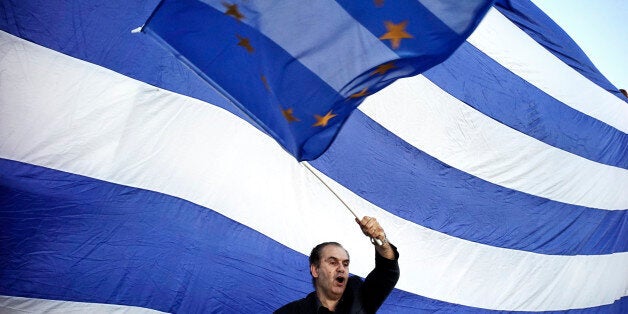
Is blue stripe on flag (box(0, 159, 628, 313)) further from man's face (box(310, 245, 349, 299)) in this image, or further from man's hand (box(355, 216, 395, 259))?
man's hand (box(355, 216, 395, 259))

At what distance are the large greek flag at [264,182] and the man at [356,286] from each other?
0.62 metres

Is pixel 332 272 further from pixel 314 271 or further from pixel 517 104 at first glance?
pixel 517 104

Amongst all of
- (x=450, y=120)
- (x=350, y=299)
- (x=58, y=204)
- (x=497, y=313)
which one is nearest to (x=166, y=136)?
(x=58, y=204)

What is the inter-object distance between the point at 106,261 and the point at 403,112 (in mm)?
2055

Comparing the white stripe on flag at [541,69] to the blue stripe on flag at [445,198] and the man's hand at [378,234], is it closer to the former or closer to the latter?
the blue stripe on flag at [445,198]

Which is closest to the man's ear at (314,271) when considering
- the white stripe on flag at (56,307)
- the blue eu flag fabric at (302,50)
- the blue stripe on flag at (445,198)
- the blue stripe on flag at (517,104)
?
the blue eu flag fabric at (302,50)

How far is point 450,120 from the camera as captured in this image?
4.13 metres

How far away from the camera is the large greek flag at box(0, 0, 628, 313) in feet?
8.89

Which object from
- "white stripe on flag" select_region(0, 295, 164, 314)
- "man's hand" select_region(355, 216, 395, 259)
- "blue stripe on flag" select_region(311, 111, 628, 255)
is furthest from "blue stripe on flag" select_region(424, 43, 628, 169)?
"white stripe on flag" select_region(0, 295, 164, 314)

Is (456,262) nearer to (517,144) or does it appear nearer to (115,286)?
(517,144)

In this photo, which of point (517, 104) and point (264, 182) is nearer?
point (264, 182)

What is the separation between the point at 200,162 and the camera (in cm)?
313

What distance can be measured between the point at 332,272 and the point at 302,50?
3.10ft

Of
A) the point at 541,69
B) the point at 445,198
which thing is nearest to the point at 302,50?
the point at 445,198
